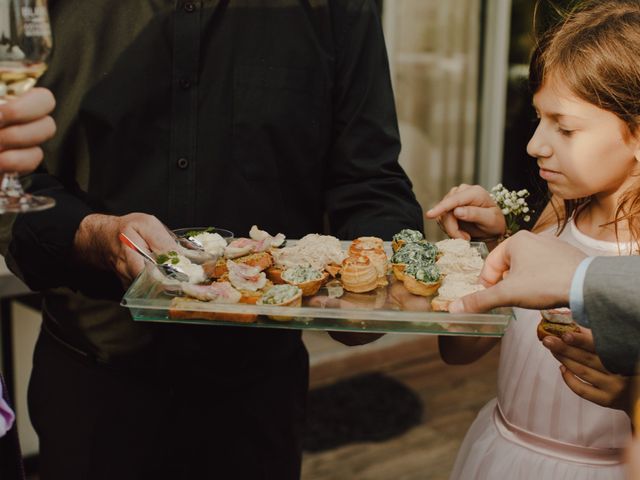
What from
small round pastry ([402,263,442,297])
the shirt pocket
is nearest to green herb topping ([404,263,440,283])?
small round pastry ([402,263,442,297])

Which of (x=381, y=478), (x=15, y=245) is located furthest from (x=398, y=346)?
(x=15, y=245)

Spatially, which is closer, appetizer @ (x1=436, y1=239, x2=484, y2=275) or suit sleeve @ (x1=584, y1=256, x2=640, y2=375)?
suit sleeve @ (x1=584, y1=256, x2=640, y2=375)

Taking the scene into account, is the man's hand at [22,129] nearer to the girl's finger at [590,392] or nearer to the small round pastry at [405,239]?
the small round pastry at [405,239]

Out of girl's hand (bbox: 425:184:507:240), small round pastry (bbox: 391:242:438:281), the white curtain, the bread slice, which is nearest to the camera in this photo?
the bread slice

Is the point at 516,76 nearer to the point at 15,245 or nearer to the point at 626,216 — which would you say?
the point at 626,216

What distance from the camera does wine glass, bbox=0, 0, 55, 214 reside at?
136 cm

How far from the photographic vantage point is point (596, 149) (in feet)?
5.83

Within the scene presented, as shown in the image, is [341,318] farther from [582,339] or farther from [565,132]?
[565,132]

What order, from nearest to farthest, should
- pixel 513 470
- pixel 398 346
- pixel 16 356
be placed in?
pixel 513 470, pixel 16 356, pixel 398 346

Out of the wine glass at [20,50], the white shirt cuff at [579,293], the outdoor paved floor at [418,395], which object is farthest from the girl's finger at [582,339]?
the outdoor paved floor at [418,395]

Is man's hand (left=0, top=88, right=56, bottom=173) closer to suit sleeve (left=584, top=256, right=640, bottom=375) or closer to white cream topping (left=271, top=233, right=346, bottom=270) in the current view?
white cream topping (left=271, top=233, right=346, bottom=270)

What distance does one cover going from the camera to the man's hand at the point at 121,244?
1.67 m

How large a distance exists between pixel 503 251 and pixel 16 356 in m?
2.83

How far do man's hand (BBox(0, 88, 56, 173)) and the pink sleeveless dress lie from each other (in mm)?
1225
